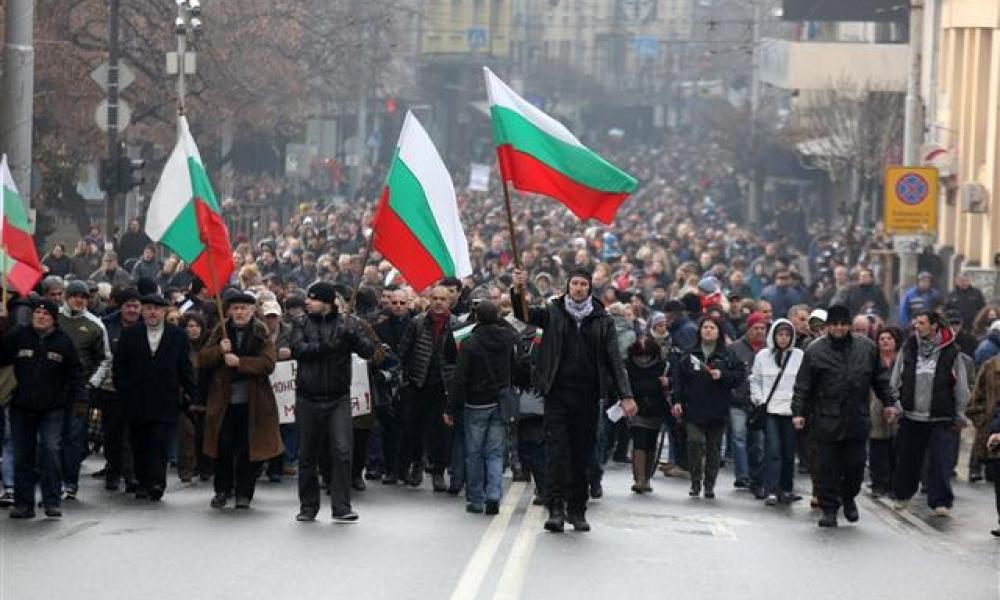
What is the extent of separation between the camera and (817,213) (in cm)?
7638

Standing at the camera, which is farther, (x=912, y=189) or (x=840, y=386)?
(x=912, y=189)

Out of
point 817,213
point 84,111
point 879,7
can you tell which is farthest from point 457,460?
point 817,213

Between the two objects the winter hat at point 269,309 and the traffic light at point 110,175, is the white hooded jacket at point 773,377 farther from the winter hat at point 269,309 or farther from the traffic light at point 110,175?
the traffic light at point 110,175

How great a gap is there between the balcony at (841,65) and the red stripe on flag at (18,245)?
41328mm

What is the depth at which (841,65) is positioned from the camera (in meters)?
63.4

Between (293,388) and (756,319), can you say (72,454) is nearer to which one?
(293,388)

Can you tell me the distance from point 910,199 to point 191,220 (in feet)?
53.4

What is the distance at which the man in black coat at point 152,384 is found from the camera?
17.7 m

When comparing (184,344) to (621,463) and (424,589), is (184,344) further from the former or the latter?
(621,463)

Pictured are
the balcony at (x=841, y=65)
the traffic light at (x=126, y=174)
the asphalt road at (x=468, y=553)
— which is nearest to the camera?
the asphalt road at (x=468, y=553)

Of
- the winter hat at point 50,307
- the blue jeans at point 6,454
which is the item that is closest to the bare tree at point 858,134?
the blue jeans at point 6,454

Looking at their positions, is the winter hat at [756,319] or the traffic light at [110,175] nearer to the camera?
the winter hat at [756,319]

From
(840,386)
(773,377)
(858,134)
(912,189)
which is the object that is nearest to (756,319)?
(773,377)

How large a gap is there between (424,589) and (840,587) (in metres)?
2.55
